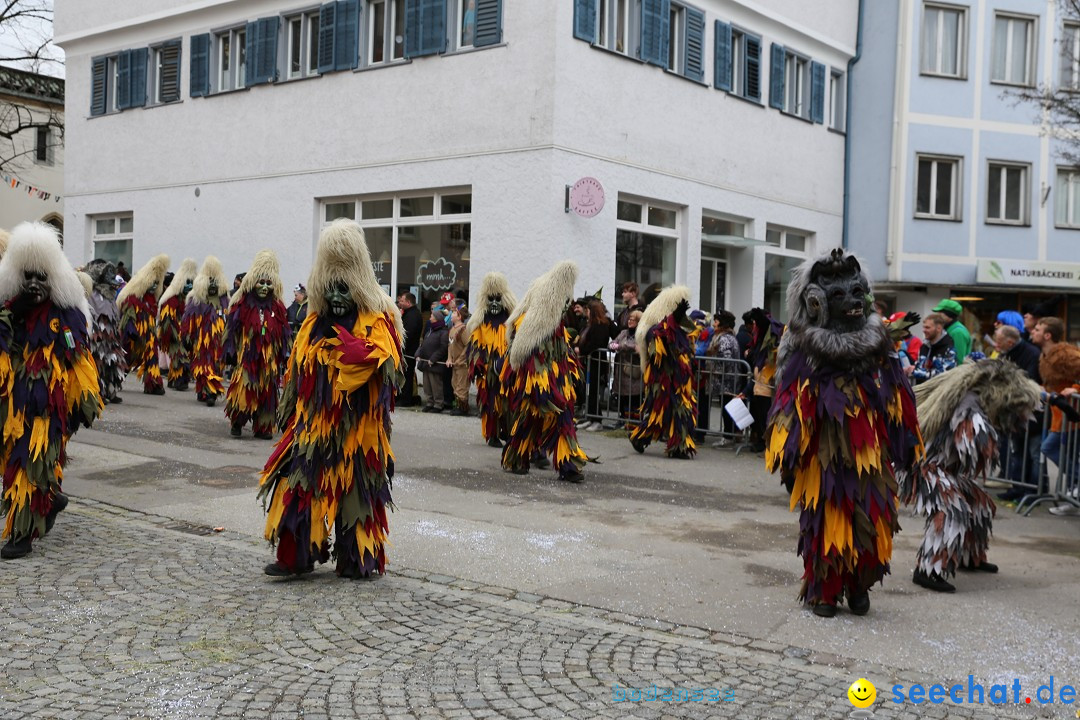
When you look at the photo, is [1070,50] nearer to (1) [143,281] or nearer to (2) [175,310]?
(2) [175,310]

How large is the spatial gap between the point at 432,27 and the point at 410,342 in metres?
5.26

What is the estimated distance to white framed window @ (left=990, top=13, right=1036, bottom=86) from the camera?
24188 millimetres

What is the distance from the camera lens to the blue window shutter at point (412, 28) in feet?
58.7

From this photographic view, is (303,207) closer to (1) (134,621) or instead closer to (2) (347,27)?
(2) (347,27)

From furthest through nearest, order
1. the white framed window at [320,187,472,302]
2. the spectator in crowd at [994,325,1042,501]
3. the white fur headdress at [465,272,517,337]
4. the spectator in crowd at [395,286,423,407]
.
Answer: the white framed window at [320,187,472,302] → the spectator in crowd at [395,286,423,407] → the white fur headdress at [465,272,517,337] → the spectator in crowd at [994,325,1042,501]

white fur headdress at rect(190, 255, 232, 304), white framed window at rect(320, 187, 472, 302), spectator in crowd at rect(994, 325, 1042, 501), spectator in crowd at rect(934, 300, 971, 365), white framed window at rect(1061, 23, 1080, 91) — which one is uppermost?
white framed window at rect(1061, 23, 1080, 91)

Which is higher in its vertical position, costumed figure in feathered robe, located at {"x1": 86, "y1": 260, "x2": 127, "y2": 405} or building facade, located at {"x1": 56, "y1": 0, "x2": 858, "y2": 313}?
building facade, located at {"x1": 56, "y1": 0, "x2": 858, "y2": 313}

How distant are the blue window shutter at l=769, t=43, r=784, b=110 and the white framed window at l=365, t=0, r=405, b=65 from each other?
23.3 ft

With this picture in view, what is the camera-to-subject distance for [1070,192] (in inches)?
973

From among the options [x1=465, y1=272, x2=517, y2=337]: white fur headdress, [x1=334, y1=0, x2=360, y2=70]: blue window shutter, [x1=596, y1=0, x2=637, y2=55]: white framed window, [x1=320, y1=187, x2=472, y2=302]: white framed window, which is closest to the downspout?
[x1=596, y1=0, x2=637, y2=55]: white framed window

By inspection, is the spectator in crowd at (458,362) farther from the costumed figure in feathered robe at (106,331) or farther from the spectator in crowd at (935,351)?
the spectator in crowd at (935,351)

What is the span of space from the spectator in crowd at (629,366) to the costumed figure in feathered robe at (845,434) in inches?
312

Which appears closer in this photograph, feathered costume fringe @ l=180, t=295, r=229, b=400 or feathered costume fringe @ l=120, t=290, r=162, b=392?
feathered costume fringe @ l=180, t=295, r=229, b=400

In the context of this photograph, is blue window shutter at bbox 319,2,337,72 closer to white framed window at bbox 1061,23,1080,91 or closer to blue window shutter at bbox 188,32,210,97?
blue window shutter at bbox 188,32,210,97
